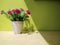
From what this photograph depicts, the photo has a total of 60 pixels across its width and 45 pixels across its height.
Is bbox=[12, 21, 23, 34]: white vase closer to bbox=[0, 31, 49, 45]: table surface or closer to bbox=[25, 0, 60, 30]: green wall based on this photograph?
bbox=[0, 31, 49, 45]: table surface

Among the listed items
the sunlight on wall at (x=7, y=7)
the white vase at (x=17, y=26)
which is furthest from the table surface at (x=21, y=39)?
the sunlight on wall at (x=7, y=7)

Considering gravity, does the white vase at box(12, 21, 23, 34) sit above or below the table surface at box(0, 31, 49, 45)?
above

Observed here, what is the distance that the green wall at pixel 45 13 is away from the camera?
4.65 feet

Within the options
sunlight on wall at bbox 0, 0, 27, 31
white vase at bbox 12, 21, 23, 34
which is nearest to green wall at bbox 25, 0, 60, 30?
sunlight on wall at bbox 0, 0, 27, 31

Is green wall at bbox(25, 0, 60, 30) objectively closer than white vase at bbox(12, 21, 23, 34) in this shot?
No

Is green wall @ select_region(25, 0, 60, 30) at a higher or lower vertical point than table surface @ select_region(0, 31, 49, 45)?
higher

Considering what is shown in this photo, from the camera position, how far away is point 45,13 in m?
1.42

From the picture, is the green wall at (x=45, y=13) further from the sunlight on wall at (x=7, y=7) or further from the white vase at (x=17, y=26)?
the white vase at (x=17, y=26)

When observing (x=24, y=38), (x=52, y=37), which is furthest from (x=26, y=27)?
(x=52, y=37)

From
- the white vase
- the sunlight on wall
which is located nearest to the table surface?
the white vase

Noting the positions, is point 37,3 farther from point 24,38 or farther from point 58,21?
point 24,38

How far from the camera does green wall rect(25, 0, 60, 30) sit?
1.42 m

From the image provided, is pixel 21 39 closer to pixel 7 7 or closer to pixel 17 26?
pixel 17 26

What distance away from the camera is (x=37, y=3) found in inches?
55.8
